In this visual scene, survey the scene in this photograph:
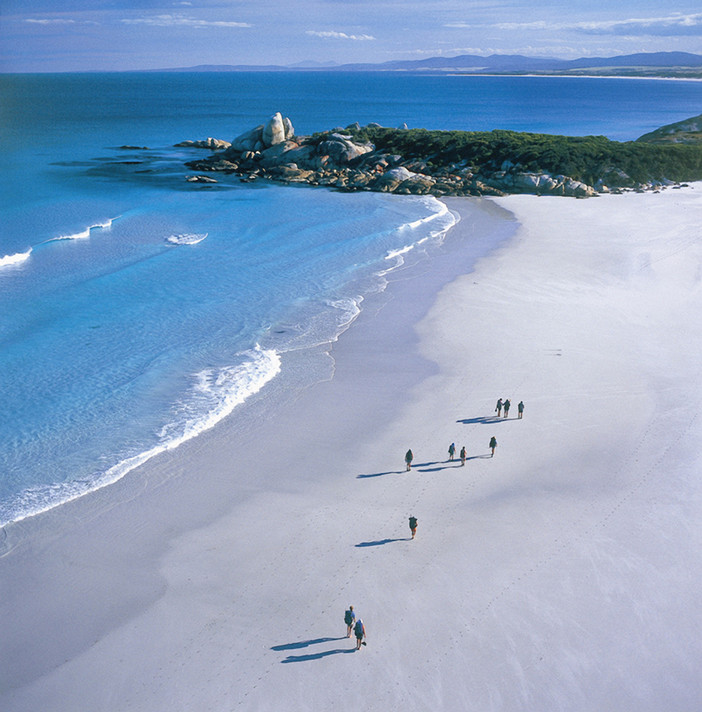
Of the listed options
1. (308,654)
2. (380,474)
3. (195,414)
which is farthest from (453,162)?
(308,654)

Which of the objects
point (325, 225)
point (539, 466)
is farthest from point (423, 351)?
point (325, 225)

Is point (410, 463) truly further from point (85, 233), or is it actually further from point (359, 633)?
point (85, 233)

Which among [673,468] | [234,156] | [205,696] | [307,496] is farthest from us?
[234,156]

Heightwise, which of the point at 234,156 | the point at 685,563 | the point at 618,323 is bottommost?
the point at 685,563

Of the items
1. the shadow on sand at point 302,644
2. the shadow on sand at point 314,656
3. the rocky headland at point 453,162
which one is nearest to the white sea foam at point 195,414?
the shadow on sand at point 302,644

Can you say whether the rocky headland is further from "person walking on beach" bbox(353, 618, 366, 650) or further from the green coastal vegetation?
"person walking on beach" bbox(353, 618, 366, 650)

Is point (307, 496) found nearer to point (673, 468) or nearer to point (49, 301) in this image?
point (673, 468)
